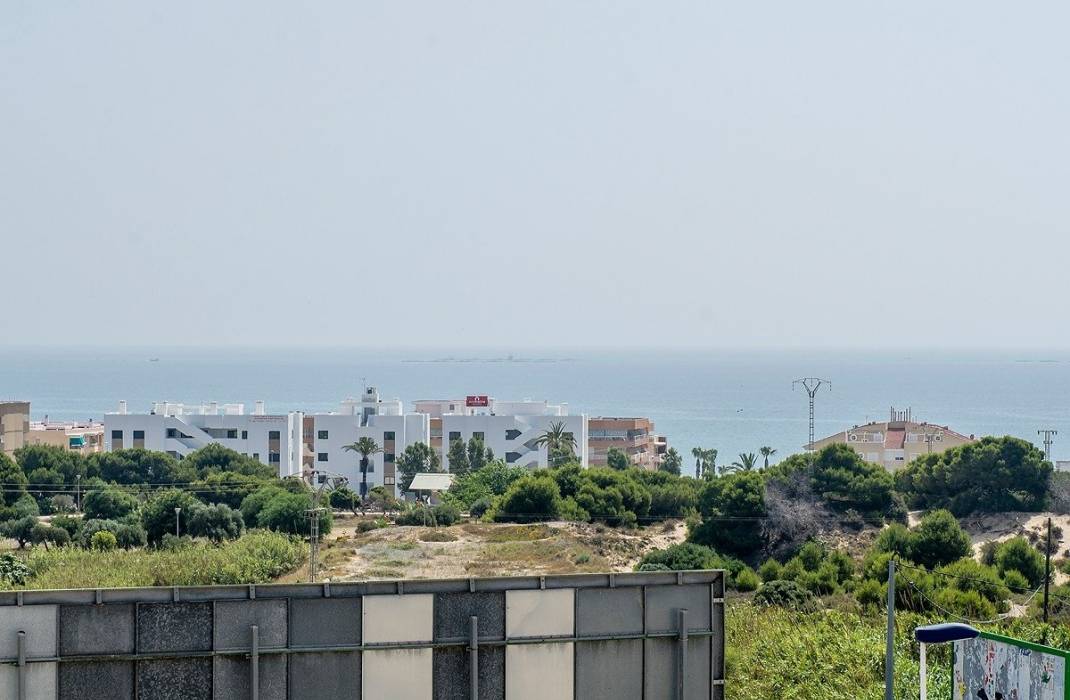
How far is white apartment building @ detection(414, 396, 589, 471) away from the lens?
10156 cm

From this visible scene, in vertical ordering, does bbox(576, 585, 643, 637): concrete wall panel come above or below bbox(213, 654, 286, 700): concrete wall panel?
above

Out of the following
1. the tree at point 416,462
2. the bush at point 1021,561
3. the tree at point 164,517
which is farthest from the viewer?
the tree at point 416,462

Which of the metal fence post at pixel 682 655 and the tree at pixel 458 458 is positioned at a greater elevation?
the metal fence post at pixel 682 655

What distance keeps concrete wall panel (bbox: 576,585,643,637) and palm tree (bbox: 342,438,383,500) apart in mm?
81724

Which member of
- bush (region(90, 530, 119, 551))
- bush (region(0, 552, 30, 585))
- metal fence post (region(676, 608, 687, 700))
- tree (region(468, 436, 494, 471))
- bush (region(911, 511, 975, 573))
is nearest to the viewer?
metal fence post (region(676, 608, 687, 700))

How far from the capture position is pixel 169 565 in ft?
135

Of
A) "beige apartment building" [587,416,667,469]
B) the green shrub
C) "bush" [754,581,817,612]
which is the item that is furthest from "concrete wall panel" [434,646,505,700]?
"beige apartment building" [587,416,667,469]

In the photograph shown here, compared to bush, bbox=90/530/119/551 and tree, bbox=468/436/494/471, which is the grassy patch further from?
tree, bbox=468/436/494/471

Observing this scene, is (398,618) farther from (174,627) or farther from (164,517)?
(164,517)

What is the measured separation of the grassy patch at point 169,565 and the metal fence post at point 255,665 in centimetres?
2405

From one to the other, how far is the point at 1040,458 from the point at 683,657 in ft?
143

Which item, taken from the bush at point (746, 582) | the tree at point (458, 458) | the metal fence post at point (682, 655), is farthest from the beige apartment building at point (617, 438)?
the metal fence post at point (682, 655)

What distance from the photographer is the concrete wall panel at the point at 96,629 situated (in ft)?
46.1

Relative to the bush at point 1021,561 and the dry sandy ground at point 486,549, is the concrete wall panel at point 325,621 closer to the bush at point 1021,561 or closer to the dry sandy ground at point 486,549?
the dry sandy ground at point 486,549
